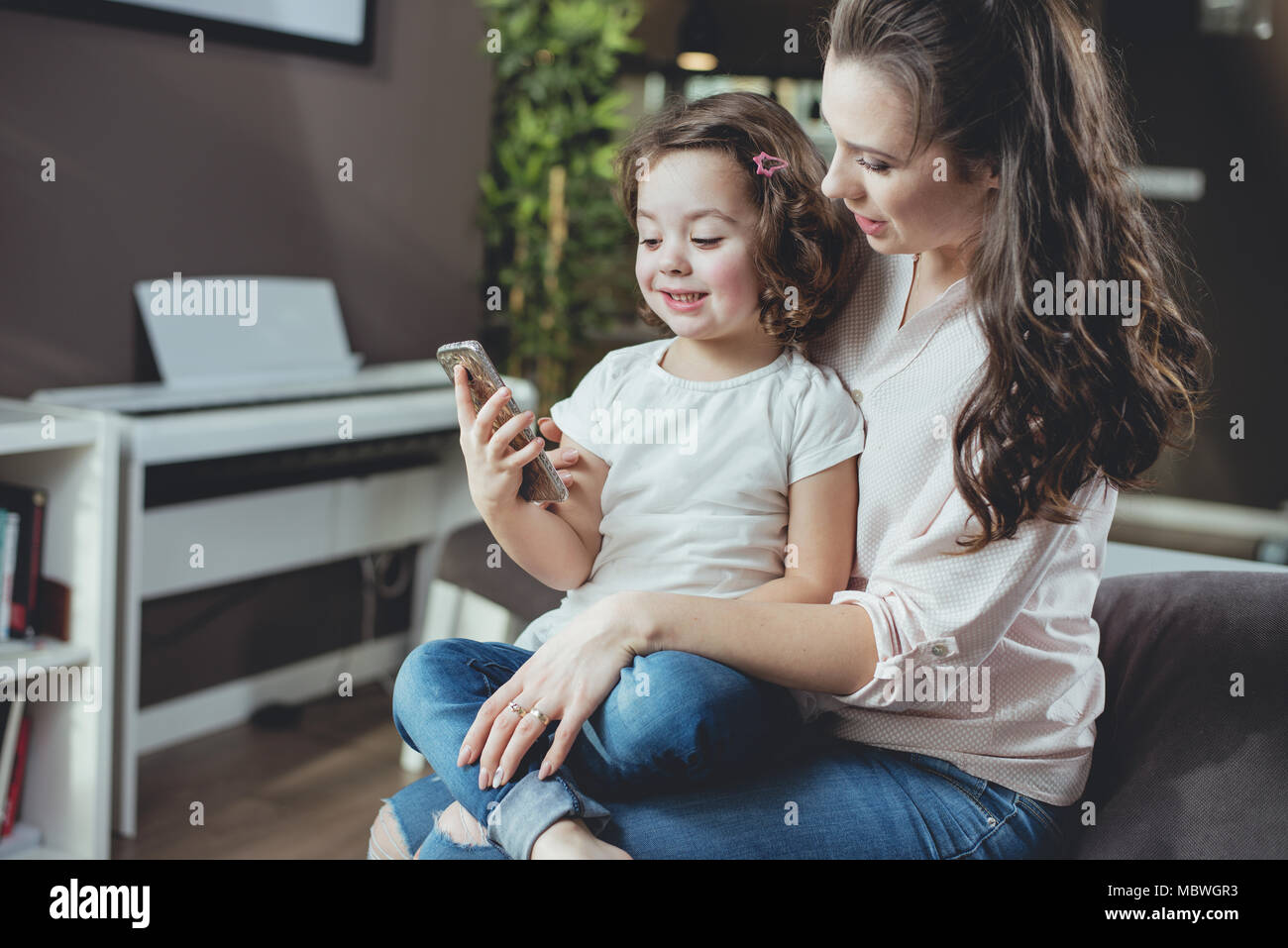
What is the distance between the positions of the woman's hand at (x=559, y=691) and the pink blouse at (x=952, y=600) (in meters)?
0.19

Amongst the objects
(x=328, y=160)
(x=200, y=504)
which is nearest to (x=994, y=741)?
(x=200, y=504)

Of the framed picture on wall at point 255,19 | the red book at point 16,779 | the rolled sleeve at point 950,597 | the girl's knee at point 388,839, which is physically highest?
the framed picture on wall at point 255,19

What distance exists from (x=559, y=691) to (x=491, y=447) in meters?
0.19

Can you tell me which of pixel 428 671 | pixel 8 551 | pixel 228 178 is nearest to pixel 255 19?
pixel 228 178

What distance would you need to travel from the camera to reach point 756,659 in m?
0.88

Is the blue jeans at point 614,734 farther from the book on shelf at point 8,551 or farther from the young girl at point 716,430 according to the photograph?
the book on shelf at point 8,551

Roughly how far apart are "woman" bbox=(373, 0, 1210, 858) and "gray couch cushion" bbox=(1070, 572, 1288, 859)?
0.32 ft

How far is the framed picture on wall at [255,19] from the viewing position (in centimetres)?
224

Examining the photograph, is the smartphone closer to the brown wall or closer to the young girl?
the young girl

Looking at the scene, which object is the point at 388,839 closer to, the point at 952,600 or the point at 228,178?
the point at 952,600

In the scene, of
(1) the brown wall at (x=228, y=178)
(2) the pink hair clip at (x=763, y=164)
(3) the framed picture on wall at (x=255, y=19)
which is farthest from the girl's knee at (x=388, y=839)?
(3) the framed picture on wall at (x=255, y=19)

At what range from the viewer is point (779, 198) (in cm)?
100

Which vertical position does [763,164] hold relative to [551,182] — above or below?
below
